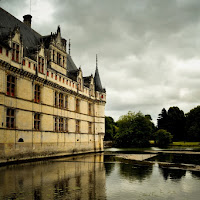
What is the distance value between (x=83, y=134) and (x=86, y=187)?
26.2 meters

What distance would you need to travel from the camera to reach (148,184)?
38.6ft

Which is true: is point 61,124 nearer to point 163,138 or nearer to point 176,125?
point 163,138

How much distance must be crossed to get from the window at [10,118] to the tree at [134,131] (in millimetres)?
47762

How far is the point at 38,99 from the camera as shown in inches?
1057

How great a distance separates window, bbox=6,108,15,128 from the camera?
22.2m

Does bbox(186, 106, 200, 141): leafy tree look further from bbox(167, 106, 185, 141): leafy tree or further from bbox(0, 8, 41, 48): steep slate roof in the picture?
bbox(0, 8, 41, 48): steep slate roof

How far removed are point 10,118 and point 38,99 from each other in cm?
499

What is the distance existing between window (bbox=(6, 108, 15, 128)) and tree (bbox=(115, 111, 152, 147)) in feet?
157

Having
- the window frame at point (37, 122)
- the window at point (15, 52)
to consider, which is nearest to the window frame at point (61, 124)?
the window frame at point (37, 122)

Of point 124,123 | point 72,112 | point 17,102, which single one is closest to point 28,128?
point 17,102

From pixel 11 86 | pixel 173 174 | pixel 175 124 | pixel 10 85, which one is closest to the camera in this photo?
pixel 173 174

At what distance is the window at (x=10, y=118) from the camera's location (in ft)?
72.7

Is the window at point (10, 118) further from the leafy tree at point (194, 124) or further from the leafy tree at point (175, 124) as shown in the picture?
the leafy tree at point (175, 124)

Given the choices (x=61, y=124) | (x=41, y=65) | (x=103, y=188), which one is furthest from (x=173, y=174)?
(x=61, y=124)
